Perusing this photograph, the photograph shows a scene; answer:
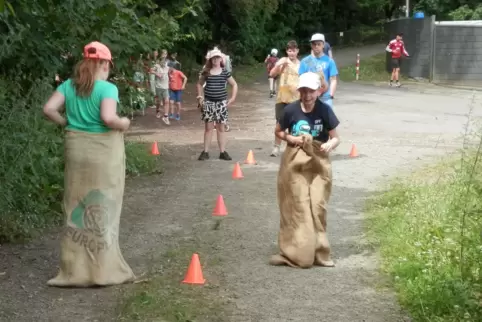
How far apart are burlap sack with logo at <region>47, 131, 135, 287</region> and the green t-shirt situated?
0.21ft

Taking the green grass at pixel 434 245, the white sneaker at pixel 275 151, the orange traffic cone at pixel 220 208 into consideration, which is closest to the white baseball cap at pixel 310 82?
the green grass at pixel 434 245

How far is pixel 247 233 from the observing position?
8805 mm

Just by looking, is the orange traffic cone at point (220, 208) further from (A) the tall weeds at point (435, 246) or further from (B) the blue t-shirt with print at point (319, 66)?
(B) the blue t-shirt with print at point (319, 66)

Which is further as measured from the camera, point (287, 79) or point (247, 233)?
point (287, 79)

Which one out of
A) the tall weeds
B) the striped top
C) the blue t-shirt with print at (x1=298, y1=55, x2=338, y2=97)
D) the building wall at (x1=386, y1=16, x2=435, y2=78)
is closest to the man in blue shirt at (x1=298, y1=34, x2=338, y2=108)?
the blue t-shirt with print at (x1=298, y1=55, x2=338, y2=97)

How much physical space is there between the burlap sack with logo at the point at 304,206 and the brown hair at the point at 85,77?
188cm

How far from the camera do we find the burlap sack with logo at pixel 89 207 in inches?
265

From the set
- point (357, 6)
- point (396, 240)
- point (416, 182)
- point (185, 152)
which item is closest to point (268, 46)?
point (357, 6)

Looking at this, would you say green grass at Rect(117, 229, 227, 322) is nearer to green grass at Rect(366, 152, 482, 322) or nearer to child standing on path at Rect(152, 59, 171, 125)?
green grass at Rect(366, 152, 482, 322)

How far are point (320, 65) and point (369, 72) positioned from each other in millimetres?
26098

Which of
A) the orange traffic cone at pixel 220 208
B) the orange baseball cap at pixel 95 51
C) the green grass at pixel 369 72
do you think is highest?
the orange baseball cap at pixel 95 51

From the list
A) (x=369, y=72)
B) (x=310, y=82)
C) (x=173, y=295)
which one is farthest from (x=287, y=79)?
(x=369, y=72)

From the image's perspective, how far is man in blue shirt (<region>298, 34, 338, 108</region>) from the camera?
12.2 metres

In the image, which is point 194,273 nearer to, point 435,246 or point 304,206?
point 304,206
